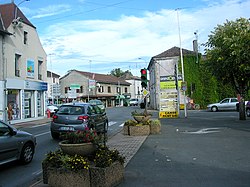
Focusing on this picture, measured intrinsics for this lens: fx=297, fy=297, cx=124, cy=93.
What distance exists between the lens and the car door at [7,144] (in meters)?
7.05

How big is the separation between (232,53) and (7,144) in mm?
12129

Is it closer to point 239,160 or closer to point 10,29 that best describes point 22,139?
point 239,160

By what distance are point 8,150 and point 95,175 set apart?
10.2 feet

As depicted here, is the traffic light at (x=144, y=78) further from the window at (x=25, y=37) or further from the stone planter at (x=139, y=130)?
the window at (x=25, y=37)

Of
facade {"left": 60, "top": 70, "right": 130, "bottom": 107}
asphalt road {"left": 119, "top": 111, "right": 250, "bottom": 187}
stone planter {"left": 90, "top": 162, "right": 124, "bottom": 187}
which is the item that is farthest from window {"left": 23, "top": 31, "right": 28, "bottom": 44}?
facade {"left": 60, "top": 70, "right": 130, "bottom": 107}

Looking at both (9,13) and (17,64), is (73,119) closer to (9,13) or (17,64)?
(17,64)

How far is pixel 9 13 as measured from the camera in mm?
27203

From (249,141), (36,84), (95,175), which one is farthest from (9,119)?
(95,175)

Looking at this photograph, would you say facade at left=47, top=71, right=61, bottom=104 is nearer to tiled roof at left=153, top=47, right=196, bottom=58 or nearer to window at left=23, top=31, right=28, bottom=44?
tiled roof at left=153, top=47, right=196, bottom=58

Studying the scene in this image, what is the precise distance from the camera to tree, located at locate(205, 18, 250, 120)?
49.7 ft

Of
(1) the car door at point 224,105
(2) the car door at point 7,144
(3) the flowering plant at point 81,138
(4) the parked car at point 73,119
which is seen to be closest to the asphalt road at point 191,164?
(3) the flowering plant at point 81,138

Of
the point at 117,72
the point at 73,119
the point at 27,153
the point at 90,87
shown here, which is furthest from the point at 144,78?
the point at 117,72

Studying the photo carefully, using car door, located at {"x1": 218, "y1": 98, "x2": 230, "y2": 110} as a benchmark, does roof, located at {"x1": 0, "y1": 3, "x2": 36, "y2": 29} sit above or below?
above

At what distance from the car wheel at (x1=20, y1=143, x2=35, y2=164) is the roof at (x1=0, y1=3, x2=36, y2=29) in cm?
1984
